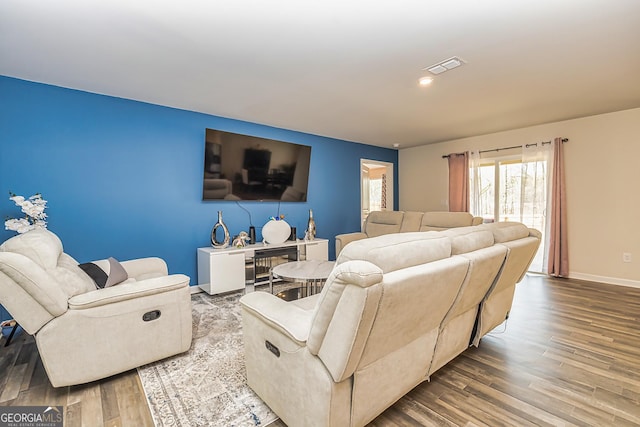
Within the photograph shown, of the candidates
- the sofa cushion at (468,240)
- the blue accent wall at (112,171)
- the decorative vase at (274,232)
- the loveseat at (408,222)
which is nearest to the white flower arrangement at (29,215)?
the blue accent wall at (112,171)

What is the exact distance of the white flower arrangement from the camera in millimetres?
2461

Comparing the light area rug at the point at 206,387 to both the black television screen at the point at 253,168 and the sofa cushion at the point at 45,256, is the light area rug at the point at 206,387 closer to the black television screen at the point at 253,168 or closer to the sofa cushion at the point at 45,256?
the sofa cushion at the point at 45,256

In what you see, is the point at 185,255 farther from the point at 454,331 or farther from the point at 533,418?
the point at 533,418

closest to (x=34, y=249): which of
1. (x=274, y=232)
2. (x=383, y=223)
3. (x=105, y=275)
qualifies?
(x=105, y=275)

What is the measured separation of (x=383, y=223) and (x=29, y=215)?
4.45 metres

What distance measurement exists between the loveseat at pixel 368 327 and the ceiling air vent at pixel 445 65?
141 centimetres

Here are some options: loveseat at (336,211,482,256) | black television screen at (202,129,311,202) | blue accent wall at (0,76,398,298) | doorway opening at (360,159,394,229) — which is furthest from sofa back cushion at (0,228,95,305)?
doorway opening at (360,159,394,229)

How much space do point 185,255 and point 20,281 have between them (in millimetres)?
2145

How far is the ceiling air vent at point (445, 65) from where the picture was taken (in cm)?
237

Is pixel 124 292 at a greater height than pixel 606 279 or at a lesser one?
greater

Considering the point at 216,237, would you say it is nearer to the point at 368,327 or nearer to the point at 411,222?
the point at 411,222

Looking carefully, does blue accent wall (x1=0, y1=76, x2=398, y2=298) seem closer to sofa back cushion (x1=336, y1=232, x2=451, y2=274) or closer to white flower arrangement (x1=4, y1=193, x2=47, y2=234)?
white flower arrangement (x1=4, y1=193, x2=47, y2=234)

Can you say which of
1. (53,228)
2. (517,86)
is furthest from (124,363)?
(517,86)

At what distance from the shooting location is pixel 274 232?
4.07 metres
